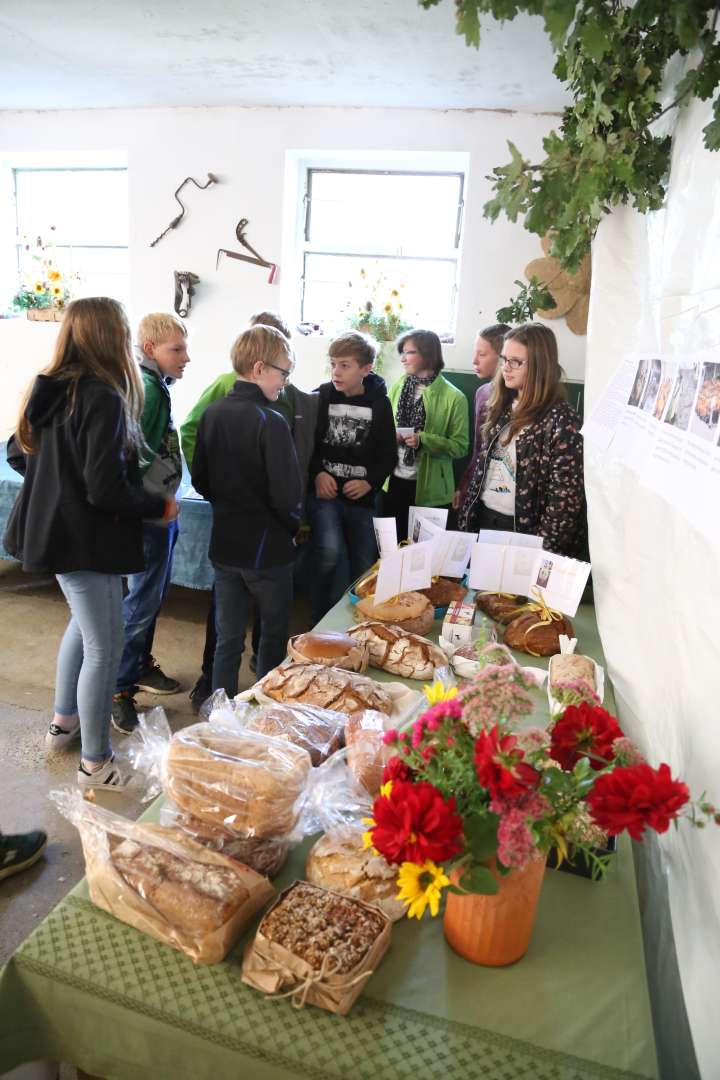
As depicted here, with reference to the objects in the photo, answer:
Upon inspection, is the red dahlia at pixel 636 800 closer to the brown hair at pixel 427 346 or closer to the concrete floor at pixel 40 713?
the concrete floor at pixel 40 713

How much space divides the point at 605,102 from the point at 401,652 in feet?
3.81

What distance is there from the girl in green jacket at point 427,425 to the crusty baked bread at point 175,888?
2.42m

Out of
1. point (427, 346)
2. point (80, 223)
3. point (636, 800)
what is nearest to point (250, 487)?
point (427, 346)

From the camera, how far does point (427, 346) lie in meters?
3.22

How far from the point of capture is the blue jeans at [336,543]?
2.81 metres

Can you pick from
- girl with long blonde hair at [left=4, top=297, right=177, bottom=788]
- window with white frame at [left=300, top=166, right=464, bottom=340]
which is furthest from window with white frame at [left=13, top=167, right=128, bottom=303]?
girl with long blonde hair at [left=4, top=297, right=177, bottom=788]

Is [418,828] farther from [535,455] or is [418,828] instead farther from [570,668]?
[535,455]

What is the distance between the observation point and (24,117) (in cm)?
468

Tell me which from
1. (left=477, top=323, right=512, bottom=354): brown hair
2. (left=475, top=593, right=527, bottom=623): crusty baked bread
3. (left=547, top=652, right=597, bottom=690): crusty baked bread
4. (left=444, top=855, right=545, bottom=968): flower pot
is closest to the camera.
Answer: (left=444, top=855, right=545, bottom=968): flower pot

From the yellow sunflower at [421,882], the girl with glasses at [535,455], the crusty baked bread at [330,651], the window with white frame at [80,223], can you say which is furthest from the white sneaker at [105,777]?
the window with white frame at [80,223]

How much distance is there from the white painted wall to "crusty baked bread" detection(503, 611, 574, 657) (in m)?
2.70

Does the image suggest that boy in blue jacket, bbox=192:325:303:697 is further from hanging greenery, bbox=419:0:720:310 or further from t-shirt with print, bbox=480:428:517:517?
hanging greenery, bbox=419:0:720:310

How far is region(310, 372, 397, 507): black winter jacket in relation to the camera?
283 cm

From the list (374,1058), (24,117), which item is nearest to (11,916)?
(374,1058)
